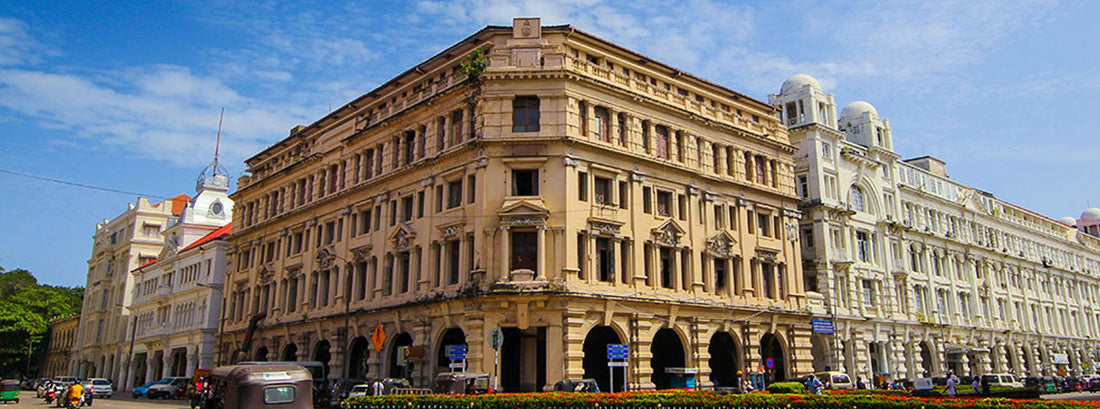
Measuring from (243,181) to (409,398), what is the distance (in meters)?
45.0

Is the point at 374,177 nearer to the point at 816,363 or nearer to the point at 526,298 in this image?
the point at 526,298

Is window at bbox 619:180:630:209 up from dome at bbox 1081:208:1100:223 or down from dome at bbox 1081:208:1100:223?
down

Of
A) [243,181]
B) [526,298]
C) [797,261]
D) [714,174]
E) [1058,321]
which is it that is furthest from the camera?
[1058,321]

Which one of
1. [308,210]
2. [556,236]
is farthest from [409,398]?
[308,210]

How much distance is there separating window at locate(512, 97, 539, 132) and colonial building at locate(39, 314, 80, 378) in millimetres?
81717

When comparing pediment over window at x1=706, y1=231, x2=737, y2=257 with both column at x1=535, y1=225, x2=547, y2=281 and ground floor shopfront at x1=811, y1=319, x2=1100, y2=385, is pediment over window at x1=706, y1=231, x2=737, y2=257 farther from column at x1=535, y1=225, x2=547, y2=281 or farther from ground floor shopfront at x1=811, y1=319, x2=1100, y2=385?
ground floor shopfront at x1=811, y1=319, x2=1100, y2=385

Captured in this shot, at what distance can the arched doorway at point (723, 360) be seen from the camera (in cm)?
4362

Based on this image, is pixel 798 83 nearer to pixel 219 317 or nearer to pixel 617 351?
pixel 617 351

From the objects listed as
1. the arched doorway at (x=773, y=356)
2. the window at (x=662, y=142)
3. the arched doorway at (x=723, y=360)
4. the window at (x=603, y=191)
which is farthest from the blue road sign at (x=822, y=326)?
the window at (x=603, y=191)

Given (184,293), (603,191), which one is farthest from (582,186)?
(184,293)

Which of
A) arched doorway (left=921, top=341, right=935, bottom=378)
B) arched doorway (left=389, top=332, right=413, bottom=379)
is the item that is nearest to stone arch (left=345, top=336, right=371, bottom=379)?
arched doorway (left=389, top=332, right=413, bottom=379)

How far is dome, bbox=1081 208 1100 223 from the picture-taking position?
105094 mm

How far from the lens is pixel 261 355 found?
55188 mm

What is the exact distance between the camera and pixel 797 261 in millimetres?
47750
